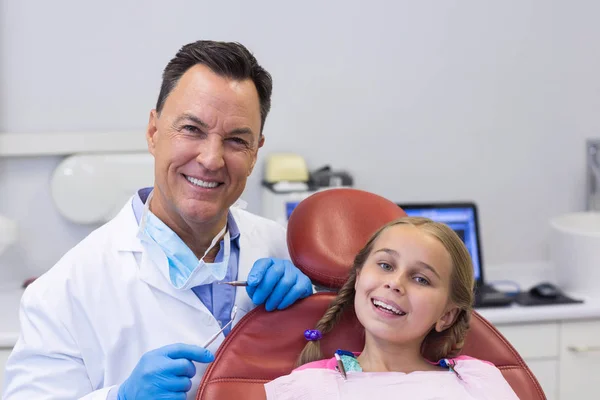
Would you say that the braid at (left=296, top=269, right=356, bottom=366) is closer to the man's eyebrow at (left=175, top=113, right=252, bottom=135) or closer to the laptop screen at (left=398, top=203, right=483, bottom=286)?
the man's eyebrow at (left=175, top=113, right=252, bottom=135)

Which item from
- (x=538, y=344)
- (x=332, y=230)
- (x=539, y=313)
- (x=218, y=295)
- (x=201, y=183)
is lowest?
(x=538, y=344)

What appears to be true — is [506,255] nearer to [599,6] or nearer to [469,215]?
[469,215]

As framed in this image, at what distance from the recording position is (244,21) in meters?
2.49

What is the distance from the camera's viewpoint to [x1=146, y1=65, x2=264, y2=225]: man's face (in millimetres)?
1377

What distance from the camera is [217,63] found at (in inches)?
55.6

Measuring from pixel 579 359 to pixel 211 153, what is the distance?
161 cm

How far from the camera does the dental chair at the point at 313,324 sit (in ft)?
4.40

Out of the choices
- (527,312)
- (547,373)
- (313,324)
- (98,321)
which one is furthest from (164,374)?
(547,373)

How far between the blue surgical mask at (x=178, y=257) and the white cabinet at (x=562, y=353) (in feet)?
3.96

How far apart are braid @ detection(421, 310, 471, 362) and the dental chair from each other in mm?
28

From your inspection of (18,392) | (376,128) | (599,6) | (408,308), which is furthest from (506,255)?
(18,392)

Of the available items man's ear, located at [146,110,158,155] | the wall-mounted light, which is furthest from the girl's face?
the wall-mounted light

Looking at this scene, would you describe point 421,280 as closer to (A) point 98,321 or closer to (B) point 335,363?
(B) point 335,363

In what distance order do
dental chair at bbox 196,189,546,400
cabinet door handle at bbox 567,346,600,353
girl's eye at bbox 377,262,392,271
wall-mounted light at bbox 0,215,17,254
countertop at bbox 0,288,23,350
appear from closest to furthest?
dental chair at bbox 196,189,546,400 < girl's eye at bbox 377,262,392,271 < countertop at bbox 0,288,23,350 < wall-mounted light at bbox 0,215,17,254 < cabinet door handle at bbox 567,346,600,353
